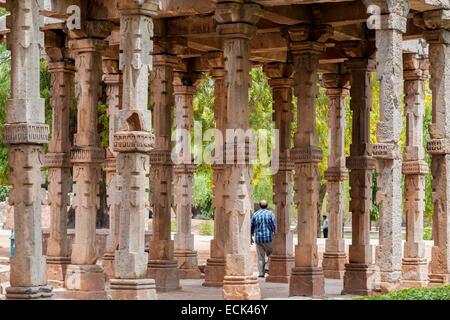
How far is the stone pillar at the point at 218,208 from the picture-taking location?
20.1m

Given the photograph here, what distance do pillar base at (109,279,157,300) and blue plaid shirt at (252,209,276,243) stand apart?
7711 mm

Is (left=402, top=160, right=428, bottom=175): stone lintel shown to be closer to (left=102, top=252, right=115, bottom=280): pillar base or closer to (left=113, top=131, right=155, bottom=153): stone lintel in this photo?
(left=102, top=252, right=115, bottom=280): pillar base

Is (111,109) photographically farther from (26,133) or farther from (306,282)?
(26,133)

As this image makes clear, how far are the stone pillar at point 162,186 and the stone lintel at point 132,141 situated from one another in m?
4.82

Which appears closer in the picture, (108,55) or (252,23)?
(252,23)

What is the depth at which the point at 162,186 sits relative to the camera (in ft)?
64.8

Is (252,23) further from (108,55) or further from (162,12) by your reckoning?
(108,55)

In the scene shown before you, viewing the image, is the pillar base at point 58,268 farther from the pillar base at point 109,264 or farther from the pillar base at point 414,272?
the pillar base at point 414,272

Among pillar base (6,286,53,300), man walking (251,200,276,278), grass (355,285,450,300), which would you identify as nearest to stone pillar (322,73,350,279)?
man walking (251,200,276,278)

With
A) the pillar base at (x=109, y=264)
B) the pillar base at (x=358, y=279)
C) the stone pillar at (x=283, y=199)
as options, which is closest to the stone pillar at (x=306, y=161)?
the pillar base at (x=358, y=279)
